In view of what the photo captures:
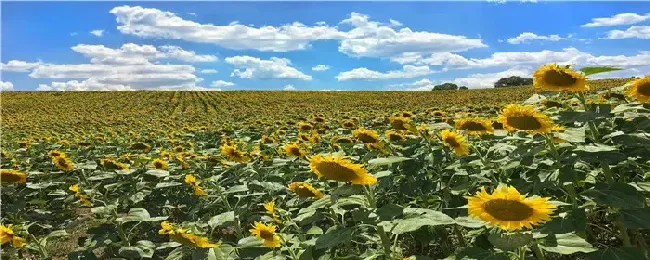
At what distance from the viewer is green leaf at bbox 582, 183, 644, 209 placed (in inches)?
88.2

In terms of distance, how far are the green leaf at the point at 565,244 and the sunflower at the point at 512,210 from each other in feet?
0.89

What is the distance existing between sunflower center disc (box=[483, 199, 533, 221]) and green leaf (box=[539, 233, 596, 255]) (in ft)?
1.06

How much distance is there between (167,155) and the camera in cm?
714

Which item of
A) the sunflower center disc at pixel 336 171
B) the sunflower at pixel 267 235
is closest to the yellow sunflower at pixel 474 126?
the sunflower center disc at pixel 336 171

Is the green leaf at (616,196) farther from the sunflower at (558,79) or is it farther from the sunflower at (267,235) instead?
the sunflower at (267,235)

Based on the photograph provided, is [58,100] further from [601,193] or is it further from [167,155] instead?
[601,193]

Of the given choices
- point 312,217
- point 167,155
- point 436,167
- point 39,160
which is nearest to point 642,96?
point 436,167

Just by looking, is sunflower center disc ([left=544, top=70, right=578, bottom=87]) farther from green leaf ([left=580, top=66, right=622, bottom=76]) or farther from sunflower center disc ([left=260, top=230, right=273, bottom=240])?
sunflower center disc ([left=260, top=230, right=273, bottom=240])

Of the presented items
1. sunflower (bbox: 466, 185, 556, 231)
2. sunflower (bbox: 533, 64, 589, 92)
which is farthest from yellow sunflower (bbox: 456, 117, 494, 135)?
sunflower (bbox: 466, 185, 556, 231)

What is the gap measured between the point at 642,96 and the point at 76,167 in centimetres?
499

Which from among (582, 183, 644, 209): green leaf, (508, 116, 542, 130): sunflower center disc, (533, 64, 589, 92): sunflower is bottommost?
(582, 183, 644, 209): green leaf

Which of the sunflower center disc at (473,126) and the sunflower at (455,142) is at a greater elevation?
the sunflower center disc at (473,126)

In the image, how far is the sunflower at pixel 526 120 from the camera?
104 inches

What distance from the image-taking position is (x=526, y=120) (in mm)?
2783
